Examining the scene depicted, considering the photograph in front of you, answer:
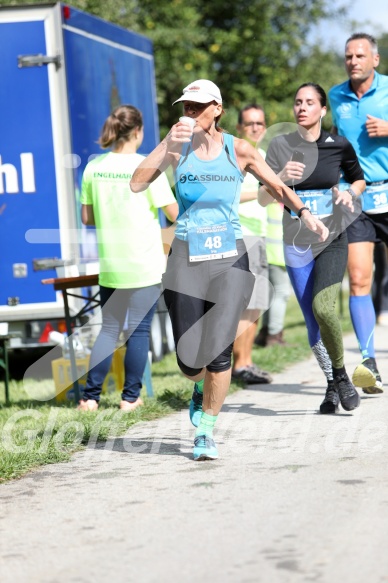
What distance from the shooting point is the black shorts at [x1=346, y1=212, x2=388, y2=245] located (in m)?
7.86

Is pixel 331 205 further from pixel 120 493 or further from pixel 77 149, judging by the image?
pixel 77 149

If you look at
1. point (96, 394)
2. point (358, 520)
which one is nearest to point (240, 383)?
A: point (96, 394)

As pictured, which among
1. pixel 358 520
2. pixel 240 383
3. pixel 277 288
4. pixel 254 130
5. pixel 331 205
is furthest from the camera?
pixel 277 288

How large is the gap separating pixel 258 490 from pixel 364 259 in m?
3.08

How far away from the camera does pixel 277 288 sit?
12.4 m

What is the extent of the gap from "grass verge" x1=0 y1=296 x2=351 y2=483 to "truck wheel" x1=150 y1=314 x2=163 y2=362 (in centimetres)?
117

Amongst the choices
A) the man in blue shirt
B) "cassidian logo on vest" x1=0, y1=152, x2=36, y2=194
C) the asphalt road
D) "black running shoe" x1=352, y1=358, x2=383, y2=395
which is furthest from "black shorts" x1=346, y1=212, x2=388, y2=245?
"cassidian logo on vest" x1=0, y1=152, x2=36, y2=194

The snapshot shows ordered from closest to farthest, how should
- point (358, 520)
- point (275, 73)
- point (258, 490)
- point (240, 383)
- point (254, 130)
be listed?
point (358, 520)
point (258, 490)
point (240, 383)
point (254, 130)
point (275, 73)

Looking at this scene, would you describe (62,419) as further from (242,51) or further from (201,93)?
(242,51)

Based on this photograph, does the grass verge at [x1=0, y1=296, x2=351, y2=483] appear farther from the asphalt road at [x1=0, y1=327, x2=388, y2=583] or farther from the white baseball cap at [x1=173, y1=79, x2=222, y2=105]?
the white baseball cap at [x1=173, y1=79, x2=222, y2=105]

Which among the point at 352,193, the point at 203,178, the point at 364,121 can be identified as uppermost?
the point at 364,121

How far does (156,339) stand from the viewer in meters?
12.3

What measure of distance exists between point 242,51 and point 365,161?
20.2m

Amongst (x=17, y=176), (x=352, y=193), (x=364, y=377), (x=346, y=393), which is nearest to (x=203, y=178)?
(x=352, y=193)
